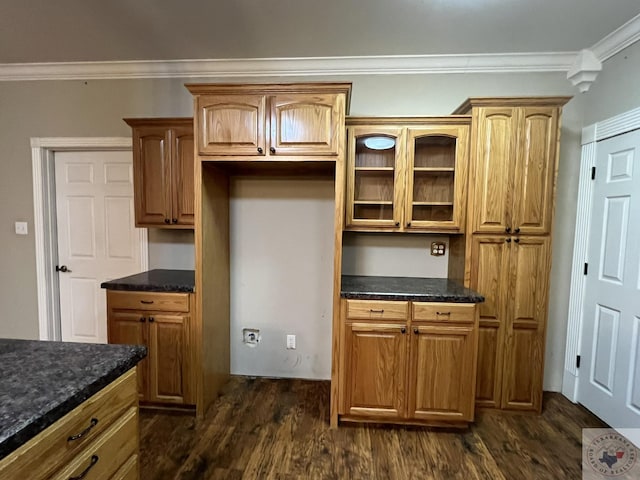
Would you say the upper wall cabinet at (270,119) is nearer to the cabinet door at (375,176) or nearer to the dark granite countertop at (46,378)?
the cabinet door at (375,176)

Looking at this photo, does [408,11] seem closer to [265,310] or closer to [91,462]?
[265,310]

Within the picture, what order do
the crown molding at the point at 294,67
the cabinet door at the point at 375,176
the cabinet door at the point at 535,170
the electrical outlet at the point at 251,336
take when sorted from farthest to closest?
1. the electrical outlet at the point at 251,336
2. the crown molding at the point at 294,67
3. the cabinet door at the point at 375,176
4. the cabinet door at the point at 535,170

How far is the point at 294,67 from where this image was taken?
8.59ft

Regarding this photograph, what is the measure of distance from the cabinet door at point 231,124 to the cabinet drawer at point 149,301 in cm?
103

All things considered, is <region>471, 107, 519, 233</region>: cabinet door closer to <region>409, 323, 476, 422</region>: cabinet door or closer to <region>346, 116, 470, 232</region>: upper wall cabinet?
<region>346, 116, 470, 232</region>: upper wall cabinet

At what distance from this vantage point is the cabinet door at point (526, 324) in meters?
2.24

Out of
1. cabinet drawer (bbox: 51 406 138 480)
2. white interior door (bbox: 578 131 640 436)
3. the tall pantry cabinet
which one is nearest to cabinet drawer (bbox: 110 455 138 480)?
cabinet drawer (bbox: 51 406 138 480)

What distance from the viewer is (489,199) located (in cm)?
223

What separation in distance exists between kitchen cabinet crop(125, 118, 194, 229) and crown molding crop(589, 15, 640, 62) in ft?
9.72

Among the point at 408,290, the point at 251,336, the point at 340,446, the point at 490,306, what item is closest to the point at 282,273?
the point at 251,336

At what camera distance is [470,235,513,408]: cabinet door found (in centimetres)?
226

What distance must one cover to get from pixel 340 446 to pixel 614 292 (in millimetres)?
2104

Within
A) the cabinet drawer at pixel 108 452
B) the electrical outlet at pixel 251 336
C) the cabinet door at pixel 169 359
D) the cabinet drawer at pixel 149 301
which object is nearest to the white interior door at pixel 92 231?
the cabinet drawer at pixel 149 301

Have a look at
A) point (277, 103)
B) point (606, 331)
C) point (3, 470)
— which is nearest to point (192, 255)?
point (277, 103)
